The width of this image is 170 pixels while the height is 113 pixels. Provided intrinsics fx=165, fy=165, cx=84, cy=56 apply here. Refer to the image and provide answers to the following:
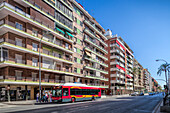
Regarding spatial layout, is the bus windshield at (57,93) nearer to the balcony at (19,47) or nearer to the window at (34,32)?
the balcony at (19,47)

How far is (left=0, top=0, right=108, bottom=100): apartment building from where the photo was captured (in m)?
29.3

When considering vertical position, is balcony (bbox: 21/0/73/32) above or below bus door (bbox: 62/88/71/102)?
above

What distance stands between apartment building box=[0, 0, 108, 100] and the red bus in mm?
7562

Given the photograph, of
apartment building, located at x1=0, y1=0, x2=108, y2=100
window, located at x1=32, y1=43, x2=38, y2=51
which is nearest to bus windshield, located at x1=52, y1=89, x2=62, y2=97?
apartment building, located at x1=0, y1=0, x2=108, y2=100

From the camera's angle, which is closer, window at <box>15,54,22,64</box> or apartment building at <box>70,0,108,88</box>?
window at <box>15,54,22,64</box>

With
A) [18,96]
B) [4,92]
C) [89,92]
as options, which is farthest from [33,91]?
[89,92]

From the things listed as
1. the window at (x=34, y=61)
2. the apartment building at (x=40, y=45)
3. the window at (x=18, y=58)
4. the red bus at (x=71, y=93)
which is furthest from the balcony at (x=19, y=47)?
the red bus at (x=71, y=93)

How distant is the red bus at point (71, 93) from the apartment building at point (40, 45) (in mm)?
7562

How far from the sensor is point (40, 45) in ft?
116

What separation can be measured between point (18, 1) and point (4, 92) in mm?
17016

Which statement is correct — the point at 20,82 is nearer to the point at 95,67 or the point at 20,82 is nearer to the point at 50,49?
the point at 50,49

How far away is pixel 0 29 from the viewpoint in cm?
2908

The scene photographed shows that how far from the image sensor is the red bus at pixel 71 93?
25.1 metres

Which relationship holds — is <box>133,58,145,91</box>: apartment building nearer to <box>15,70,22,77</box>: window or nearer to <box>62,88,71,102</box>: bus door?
<box>15,70,22,77</box>: window
